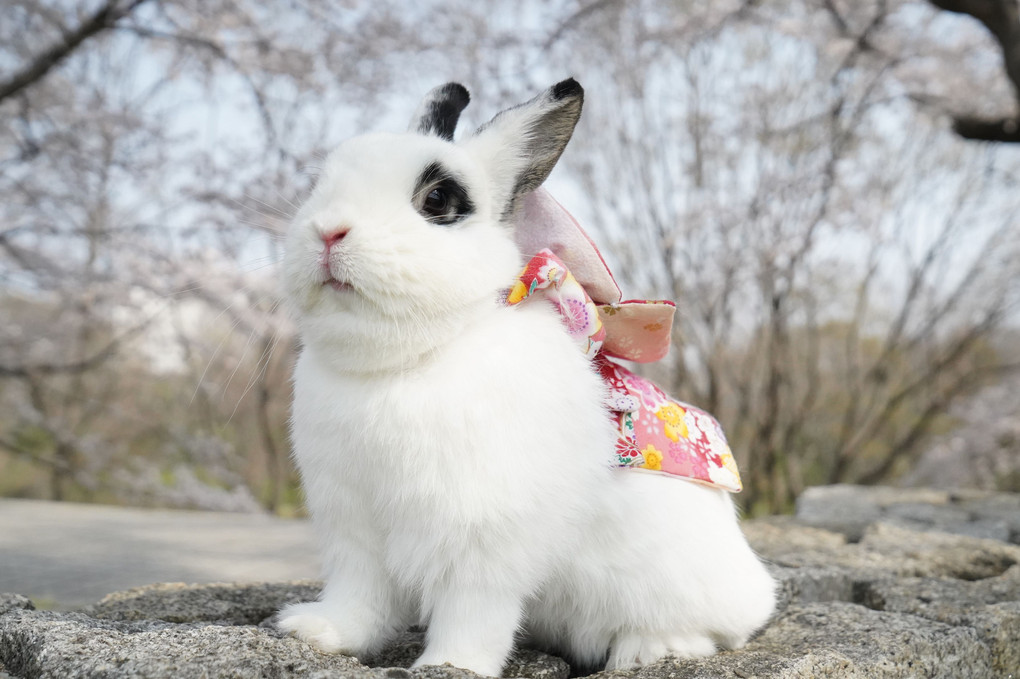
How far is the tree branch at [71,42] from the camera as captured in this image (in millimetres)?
3697

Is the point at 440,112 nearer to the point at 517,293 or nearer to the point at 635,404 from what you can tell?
the point at 517,293

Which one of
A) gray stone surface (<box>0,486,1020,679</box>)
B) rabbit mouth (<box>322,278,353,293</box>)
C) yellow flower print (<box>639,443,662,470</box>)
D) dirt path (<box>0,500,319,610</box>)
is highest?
rabbit mouth (<box>322,278,353,293</box>)

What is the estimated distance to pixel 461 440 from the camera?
4.21ft

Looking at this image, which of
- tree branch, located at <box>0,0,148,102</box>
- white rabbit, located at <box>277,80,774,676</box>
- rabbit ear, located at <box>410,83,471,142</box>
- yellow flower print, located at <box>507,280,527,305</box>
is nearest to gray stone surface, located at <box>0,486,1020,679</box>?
white rabbit, located at <box>277,80,774,676</box>

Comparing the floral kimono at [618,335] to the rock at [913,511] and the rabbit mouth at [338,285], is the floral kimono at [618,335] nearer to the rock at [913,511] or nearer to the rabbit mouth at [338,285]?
the rabbit mouth at [338,285]

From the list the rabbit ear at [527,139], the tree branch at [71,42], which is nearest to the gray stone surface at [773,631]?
the rabbit ear at [527,139]

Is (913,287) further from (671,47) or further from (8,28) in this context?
(8,28)

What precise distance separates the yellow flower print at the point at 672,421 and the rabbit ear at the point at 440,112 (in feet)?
2.56

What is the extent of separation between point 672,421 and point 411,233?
2.41 ft

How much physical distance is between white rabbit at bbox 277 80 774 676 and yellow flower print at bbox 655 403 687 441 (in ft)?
0.41

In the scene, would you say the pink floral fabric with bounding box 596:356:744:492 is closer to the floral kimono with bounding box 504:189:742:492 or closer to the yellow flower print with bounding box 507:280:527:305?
the floral kimono with bounding box 504:189:742:492

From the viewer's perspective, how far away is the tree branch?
3697 mm

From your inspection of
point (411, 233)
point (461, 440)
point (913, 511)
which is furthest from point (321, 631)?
point (913, 511)

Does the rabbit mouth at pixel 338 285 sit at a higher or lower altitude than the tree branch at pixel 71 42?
lower
